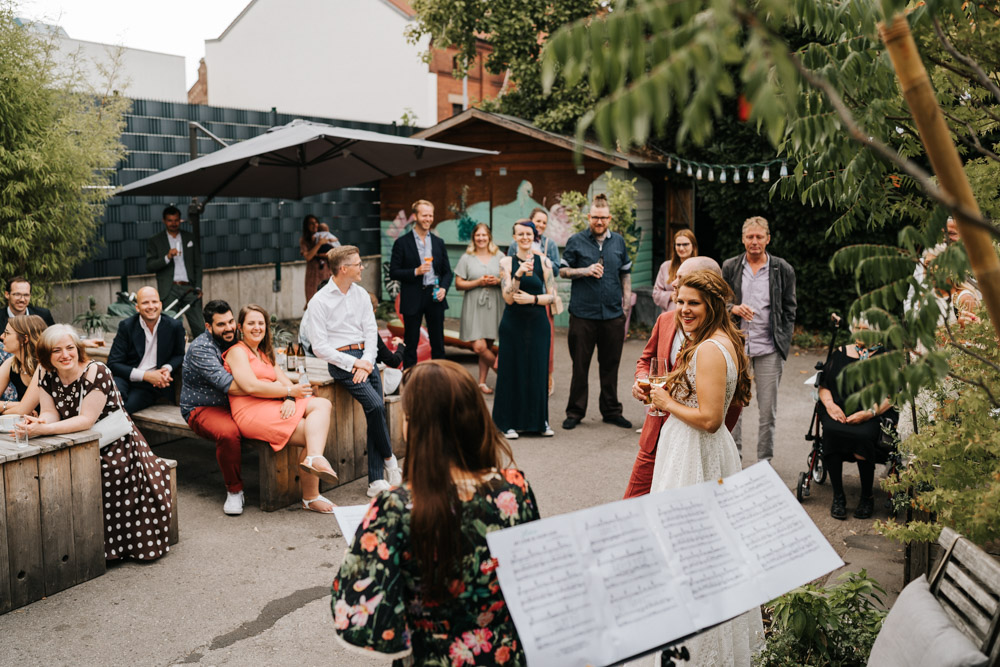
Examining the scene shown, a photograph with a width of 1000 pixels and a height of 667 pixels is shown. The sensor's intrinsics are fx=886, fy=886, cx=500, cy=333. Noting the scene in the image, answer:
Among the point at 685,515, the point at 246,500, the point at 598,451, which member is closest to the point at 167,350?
the point at 246,500

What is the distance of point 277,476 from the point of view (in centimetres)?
640

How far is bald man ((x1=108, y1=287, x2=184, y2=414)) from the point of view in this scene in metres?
7.12

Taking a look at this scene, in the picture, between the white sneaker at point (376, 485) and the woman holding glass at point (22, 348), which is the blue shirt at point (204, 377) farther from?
the white sneaker at point (376, 485)

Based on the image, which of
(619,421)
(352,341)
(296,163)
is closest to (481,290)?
(619,421)

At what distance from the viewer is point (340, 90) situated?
27.3m

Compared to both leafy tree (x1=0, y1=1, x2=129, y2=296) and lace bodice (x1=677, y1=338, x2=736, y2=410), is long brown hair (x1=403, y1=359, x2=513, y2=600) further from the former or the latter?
leafy tree (x1=0, y1=1, x2=129, y2=296)

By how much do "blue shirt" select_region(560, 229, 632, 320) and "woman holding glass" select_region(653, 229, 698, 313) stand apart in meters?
0.66

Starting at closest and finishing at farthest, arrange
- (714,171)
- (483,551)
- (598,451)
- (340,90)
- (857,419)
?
(483,551), (857,419), (598,451), (714,171), (340,90)

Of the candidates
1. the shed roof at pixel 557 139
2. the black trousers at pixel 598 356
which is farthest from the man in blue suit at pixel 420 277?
the shed roof at pixel 557 139

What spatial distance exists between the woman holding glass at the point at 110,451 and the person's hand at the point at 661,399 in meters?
3.26

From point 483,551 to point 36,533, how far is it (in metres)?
3.61

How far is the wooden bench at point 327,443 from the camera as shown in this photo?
6410 mm

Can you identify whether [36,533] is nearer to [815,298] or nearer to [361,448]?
[361,448]

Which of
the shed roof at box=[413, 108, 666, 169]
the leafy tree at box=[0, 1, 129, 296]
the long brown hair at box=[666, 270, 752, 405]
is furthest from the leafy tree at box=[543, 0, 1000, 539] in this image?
the shed roof at box=[413, 108, 666, 169]
